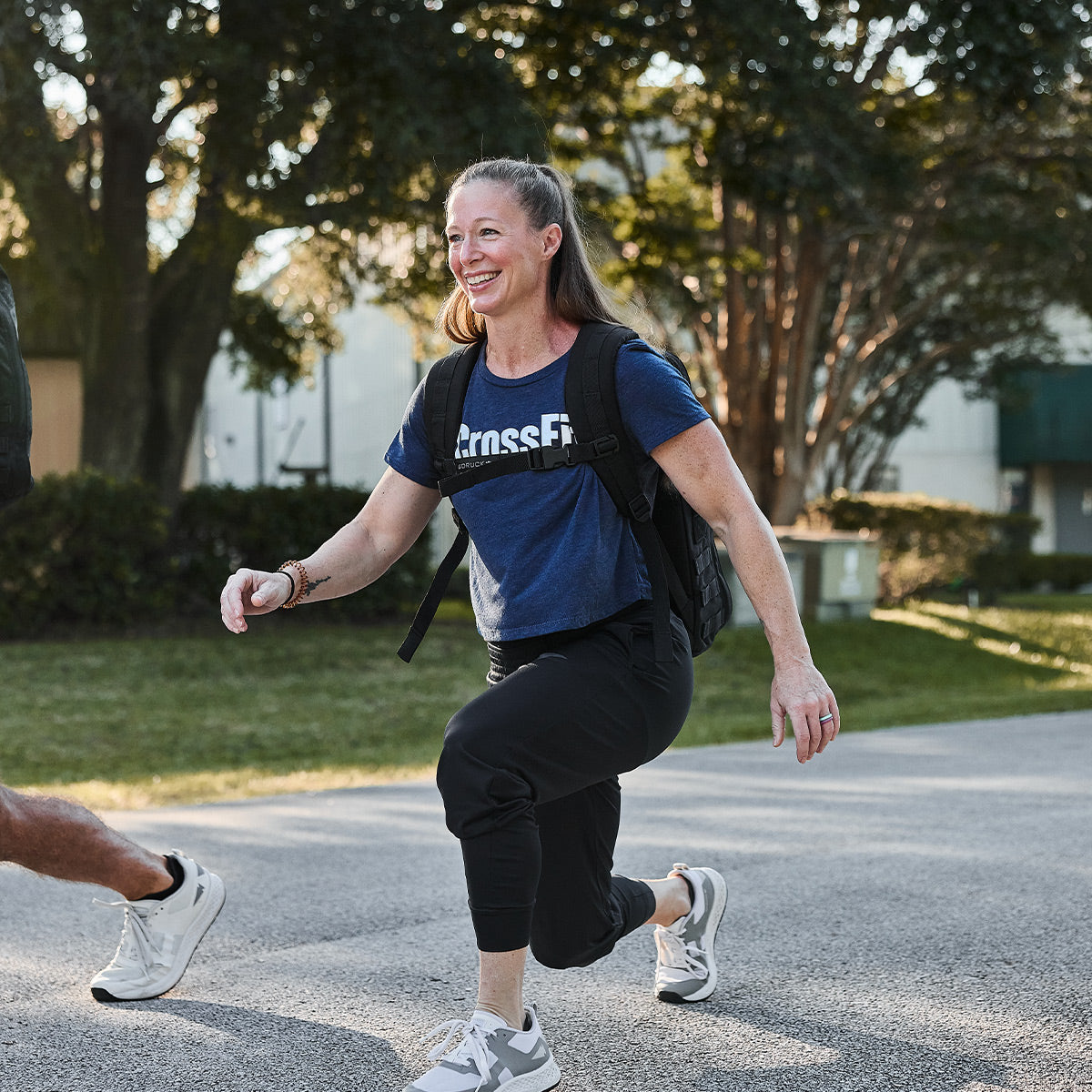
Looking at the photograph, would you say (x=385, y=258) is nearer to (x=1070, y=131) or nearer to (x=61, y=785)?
(x=1070, y=131)

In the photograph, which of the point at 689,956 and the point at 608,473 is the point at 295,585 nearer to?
the point at 608,473

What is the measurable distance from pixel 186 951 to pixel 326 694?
8579mm

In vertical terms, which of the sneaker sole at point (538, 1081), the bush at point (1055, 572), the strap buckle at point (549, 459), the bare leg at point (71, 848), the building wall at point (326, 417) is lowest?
the sneaker sole at point (538, 1081)

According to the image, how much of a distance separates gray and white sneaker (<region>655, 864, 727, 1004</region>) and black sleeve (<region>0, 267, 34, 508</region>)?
1877 mm

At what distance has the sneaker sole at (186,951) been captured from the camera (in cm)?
370

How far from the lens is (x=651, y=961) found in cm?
416

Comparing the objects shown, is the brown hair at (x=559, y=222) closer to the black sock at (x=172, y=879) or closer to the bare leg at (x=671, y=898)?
the bare leg at (x=671, y=898)

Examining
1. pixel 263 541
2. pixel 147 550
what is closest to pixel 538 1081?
pixel 147 550

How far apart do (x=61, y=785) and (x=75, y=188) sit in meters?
10.7

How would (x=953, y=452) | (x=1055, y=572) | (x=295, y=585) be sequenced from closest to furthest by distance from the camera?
1. (x=295, y=585)
2. (x=1055, y=572)
3. (x=953, y=452)

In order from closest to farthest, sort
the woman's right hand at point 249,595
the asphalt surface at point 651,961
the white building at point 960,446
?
the woman's right hand at point 249,595 → the asphalt surface at point 651,961 → the white building at point 960,446

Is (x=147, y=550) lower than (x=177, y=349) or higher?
lower

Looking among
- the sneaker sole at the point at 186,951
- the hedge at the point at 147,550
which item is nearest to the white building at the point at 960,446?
the hedge at the point at 147,550

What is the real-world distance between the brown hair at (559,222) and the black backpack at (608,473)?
0.24 ft
